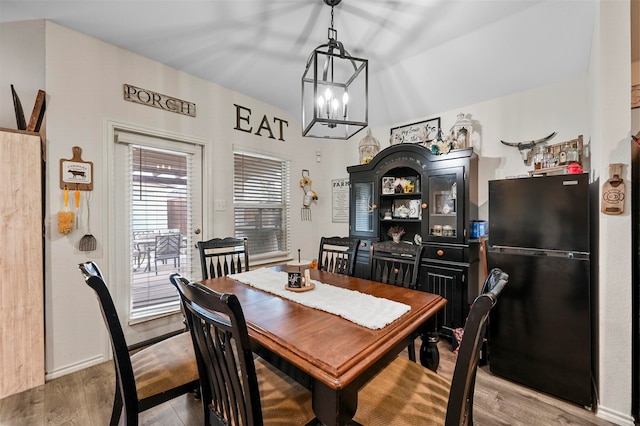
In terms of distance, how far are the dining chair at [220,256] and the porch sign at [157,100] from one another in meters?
1.42

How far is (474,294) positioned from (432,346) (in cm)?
148

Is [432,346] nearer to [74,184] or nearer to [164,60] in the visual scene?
[74,184]

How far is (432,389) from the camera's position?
122cm

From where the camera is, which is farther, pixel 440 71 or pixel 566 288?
pixel 440 71

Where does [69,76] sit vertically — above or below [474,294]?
above

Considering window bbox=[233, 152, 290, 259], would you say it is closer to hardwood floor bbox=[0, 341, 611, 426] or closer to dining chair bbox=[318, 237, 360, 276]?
dining chair bbox=[318, 237, 360, 276]

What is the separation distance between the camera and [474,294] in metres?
2.69

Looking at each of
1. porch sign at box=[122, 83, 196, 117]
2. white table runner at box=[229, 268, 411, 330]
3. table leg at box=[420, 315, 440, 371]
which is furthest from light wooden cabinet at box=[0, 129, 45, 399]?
table leg at box=[420, 315, 440, 371]

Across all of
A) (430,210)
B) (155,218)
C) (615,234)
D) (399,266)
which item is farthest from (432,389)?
(155,218)

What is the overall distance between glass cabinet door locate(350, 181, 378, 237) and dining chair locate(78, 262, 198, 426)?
2.25 m

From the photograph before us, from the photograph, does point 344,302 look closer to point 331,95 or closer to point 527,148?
point 331,95

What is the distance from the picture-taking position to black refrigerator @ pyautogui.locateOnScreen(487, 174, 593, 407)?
5.89 feet

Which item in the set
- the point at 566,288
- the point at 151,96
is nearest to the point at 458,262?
the point at 566,288

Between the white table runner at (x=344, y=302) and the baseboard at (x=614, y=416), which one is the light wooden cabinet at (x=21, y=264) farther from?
the baseboard at (x=614, y=416)
